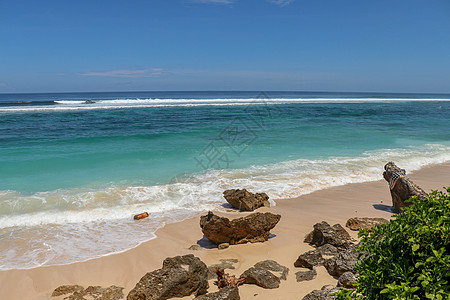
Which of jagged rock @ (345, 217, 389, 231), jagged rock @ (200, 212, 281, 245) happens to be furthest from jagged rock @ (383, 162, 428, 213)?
jagged rock @ (200, 212, 281, 245)

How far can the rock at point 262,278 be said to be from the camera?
431 cm

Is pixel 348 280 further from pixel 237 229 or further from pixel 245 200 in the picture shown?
pixel 245 200

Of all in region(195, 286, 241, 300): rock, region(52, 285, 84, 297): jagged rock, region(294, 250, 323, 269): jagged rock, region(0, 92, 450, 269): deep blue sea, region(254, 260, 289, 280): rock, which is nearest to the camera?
region(195, 286, 241, 300): rock

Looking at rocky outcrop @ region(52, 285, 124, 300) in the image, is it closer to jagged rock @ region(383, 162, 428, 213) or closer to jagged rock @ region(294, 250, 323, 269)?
jagged rock @ region(294, 250, 323, 269)

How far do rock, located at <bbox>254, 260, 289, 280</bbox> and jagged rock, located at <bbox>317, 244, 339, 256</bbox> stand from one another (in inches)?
31.8

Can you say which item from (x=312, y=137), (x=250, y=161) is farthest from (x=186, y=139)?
(x=312, y=137)

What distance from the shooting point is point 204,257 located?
17.8 ft

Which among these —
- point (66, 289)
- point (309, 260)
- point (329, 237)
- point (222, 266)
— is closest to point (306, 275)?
point (309, 260)

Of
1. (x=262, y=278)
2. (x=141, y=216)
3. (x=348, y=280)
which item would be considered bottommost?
(x=141, y=216)

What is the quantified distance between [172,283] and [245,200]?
3.84m

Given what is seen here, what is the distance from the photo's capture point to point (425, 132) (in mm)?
21609

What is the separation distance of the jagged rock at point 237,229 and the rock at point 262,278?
4.29 feet

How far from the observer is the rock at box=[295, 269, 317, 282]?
14.8 feet

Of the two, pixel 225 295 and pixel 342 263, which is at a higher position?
pixel 342 263
